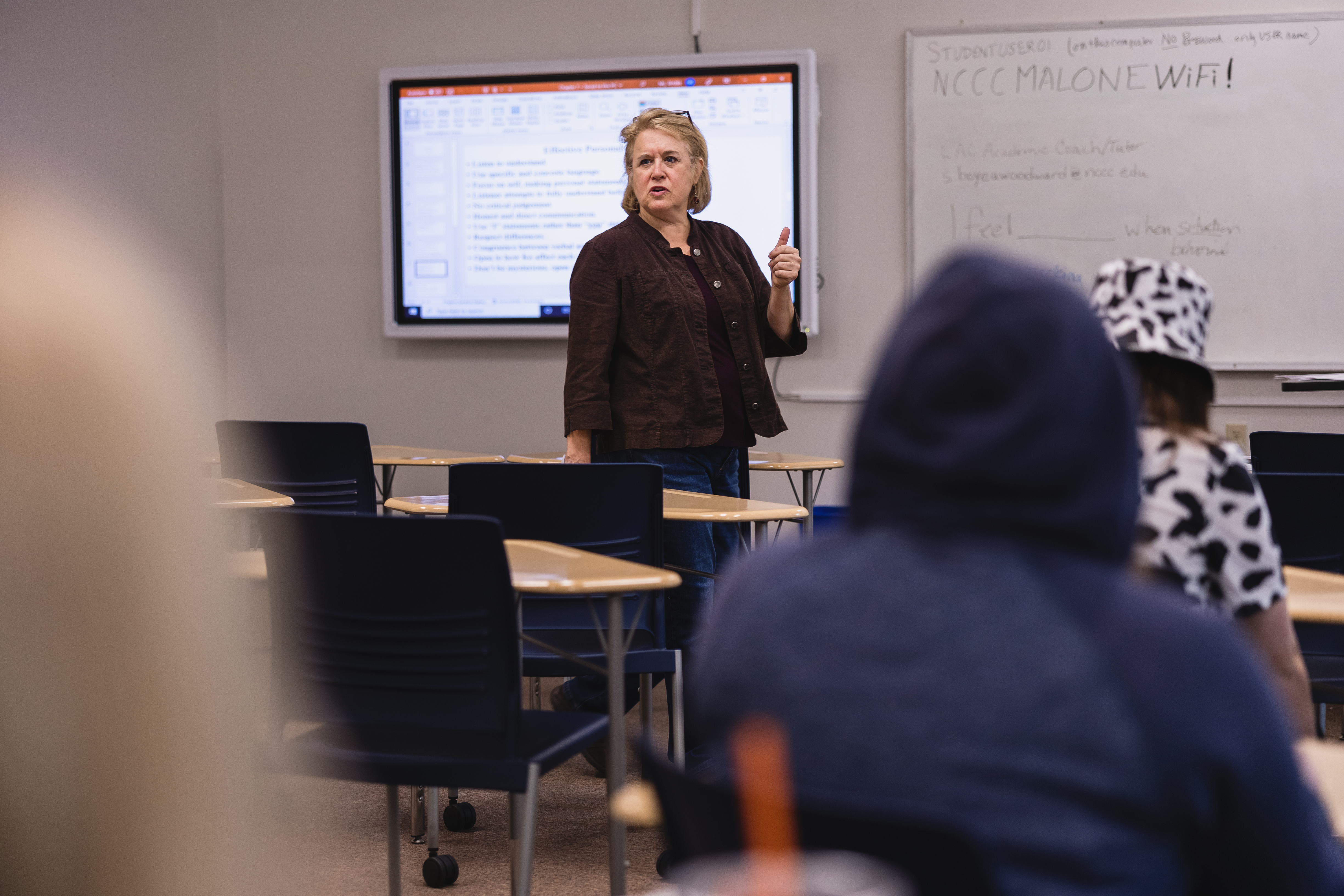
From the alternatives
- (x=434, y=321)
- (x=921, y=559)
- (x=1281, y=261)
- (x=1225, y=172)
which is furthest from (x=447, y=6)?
(x=921, y=559)

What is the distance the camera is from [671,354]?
2.77m

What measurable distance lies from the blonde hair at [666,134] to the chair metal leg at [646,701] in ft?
3.90

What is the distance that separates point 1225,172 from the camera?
14.7 feet

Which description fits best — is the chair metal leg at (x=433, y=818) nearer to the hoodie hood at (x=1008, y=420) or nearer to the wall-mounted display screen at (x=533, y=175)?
→ the hoodie hood at (x=1008, y=420)

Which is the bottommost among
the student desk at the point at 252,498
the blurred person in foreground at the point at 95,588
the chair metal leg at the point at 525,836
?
the chair metal leg at the point at 525,836

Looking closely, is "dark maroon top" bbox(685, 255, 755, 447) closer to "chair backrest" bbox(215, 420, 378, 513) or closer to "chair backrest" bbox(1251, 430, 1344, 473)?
"chair backrest" bbox(215, 420, 378, 513)

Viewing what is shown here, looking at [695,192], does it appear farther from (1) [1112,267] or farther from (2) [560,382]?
(2) [560,382]

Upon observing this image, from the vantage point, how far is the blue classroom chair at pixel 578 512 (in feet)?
7.47

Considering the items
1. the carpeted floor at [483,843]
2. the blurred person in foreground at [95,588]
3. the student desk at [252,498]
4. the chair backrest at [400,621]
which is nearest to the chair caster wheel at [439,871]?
the carpeted floor at [483,843]

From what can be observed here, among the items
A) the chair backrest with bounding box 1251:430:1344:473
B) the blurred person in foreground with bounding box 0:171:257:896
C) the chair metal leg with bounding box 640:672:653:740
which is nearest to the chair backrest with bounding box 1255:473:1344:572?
the chair backrest with bounding box 1251:430:1344:473

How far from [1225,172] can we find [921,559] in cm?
441

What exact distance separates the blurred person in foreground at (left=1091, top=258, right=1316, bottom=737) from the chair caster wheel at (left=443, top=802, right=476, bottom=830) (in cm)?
171

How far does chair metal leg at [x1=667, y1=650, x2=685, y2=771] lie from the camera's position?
7.89 ft

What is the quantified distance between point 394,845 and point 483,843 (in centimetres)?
58
